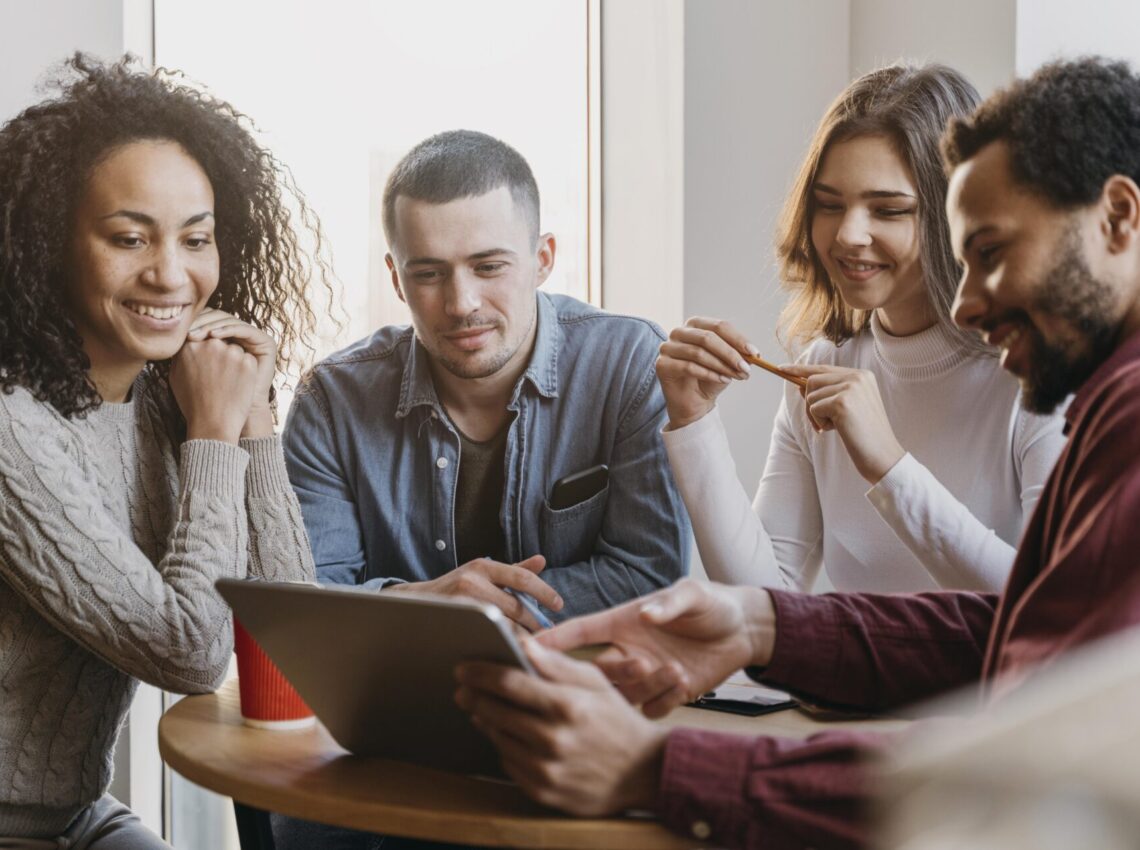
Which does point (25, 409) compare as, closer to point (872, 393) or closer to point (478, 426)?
point (478, 426)

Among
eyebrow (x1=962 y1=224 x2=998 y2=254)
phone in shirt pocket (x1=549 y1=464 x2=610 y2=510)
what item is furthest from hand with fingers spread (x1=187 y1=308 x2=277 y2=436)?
eyebrow (x1=962 y1=224 x2=998 y2=254)

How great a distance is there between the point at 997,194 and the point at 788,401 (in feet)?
3.61

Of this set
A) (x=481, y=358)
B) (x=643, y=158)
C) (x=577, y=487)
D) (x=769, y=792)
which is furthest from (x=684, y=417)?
(x=643, y=158)

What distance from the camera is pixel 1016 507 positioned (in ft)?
6.56

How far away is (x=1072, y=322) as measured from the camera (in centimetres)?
116

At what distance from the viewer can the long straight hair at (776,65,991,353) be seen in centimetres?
208

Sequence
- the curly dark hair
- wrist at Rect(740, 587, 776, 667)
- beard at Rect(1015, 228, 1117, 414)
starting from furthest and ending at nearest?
the curly dark hair
wrist at Rect(740, 587, 776, 667)
beard at Rect(1015, 228, 1117, 414)

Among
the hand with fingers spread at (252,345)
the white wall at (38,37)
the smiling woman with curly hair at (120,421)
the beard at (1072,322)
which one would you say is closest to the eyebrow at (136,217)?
the smiling woman with curly hair at (120,421)

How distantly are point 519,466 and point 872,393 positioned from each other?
22.3 inches

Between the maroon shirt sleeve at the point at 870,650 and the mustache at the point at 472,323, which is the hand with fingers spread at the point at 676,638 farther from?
the mustache at the point at 472,323

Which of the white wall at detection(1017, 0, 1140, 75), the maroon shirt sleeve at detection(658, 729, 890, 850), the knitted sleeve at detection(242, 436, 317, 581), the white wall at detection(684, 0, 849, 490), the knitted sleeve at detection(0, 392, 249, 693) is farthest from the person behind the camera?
the white wall at detection(684, 0, 849, 490)

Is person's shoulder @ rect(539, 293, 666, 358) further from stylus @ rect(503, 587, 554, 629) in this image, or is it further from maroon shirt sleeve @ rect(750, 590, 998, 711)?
maroon shirt sleeve @ rect(750, 590, 998, 711)

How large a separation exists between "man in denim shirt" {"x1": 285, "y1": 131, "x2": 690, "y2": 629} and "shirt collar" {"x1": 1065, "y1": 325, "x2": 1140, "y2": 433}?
1.01m

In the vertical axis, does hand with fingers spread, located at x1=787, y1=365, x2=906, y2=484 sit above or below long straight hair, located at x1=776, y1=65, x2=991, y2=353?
below
